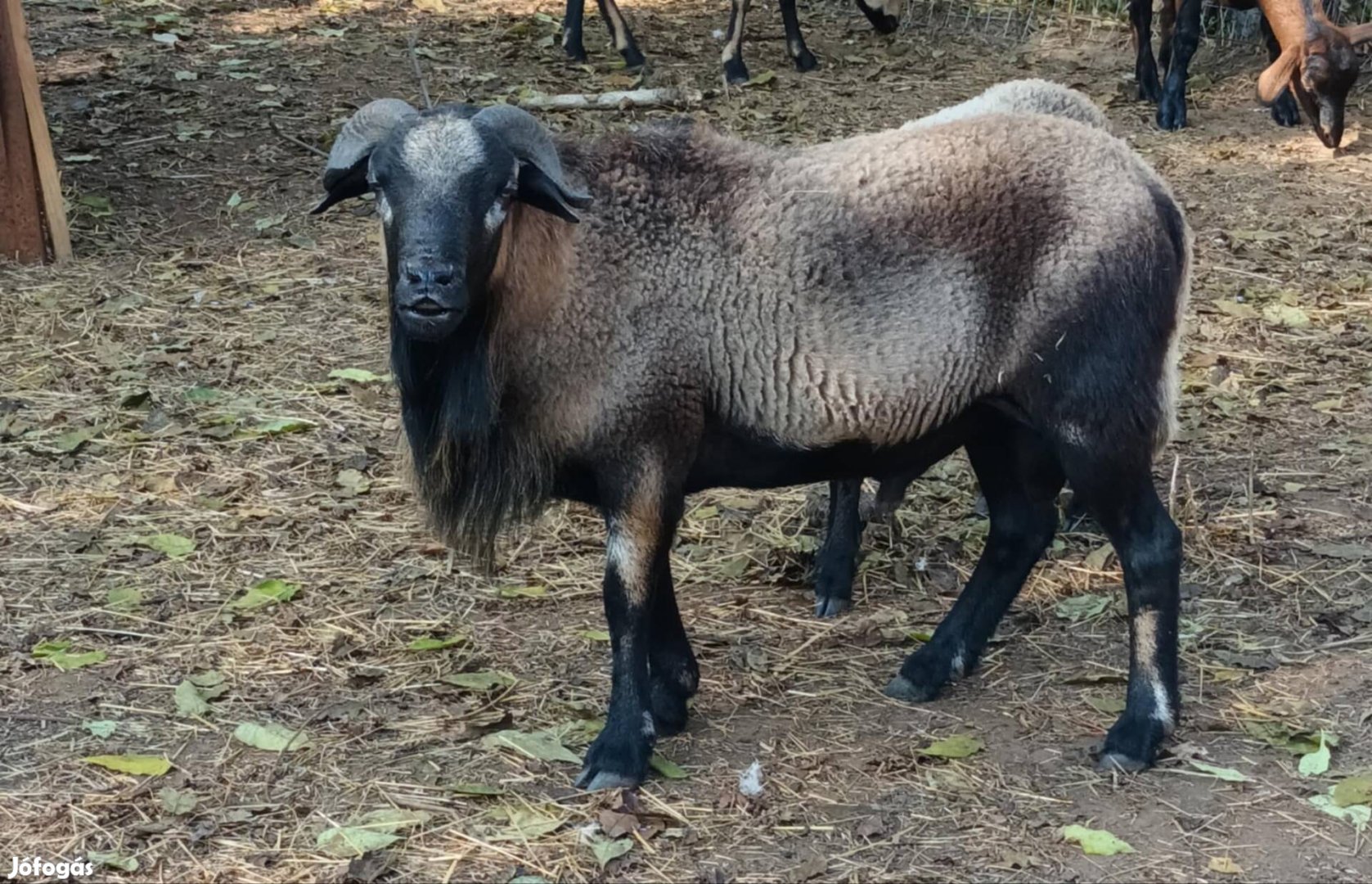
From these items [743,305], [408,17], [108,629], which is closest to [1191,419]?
[743,305]

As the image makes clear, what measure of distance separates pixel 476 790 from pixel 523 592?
1.41m

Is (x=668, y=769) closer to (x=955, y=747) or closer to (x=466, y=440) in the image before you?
(x=955, y=747)

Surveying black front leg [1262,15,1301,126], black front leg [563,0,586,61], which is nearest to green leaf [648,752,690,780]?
black front leg [1262,15,1301,126]

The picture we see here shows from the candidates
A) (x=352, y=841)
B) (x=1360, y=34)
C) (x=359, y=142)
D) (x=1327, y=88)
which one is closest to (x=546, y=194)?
(x=359, y=142)

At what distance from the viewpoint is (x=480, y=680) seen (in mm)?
5148

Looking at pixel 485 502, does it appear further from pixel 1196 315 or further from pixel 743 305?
pixel 1196 315

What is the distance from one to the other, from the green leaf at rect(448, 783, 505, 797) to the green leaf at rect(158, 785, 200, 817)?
72 cm

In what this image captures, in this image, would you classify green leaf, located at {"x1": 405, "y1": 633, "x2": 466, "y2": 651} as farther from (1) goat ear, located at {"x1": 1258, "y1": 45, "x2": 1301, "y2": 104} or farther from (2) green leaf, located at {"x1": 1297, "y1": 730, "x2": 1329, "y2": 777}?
(1) goat ear, located at {"x1": 1258, "y1": 45, "x2": 1301, "y2": 104}

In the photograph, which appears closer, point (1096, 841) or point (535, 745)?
point (1096, 841)

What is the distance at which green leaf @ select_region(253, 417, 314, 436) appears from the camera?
7.03 m

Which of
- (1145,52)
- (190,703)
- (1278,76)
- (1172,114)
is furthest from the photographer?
(1145,52)

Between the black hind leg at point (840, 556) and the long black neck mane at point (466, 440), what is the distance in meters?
1.52

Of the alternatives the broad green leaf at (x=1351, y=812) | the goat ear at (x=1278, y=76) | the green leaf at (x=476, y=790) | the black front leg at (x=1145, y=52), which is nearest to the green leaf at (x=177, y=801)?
the green leaf at (x=476, y=790)

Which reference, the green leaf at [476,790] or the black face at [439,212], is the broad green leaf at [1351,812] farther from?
the black face at [439,212]
